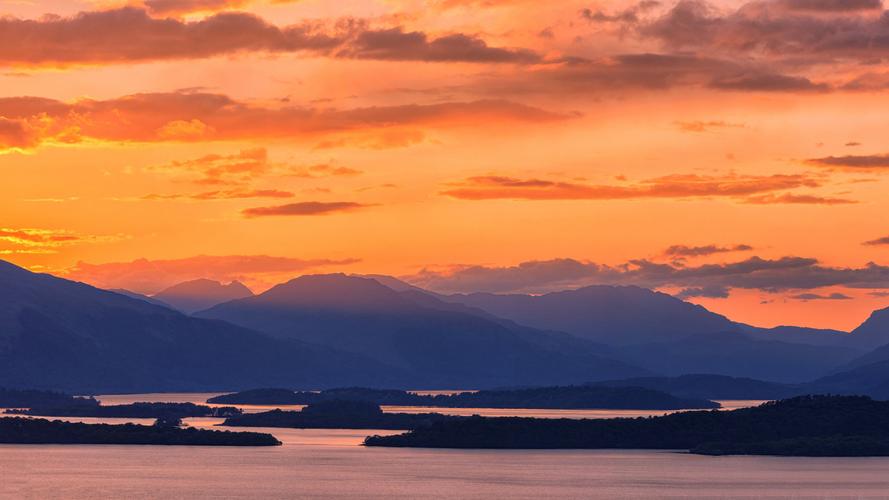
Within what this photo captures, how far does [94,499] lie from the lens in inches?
7682

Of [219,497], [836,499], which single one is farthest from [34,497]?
[836,499]

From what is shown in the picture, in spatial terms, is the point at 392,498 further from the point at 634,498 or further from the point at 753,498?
the point at 753,498

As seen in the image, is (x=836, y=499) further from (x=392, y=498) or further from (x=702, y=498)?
(x=392, y=498)

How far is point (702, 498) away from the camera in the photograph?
198750 millimetres

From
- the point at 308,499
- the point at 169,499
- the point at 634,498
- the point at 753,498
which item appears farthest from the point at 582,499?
the point at 169,499

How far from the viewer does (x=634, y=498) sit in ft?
655

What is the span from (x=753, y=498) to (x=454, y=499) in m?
36.2

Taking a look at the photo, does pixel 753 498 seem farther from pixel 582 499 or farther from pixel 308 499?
pixel 308 499

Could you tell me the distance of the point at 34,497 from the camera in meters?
196

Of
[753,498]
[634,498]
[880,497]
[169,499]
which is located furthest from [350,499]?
[880,497]

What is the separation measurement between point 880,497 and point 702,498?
20.9 metres

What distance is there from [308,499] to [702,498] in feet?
155

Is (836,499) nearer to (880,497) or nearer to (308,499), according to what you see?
(880,497)

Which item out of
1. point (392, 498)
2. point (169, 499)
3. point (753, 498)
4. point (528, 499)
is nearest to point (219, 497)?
point (169, 499)
